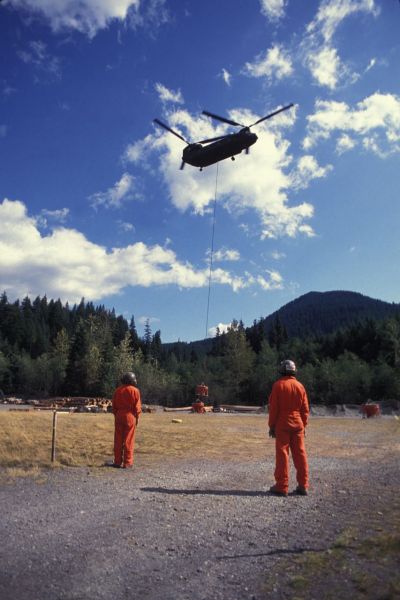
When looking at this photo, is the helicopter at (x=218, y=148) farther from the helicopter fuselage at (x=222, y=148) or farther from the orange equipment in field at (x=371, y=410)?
the orange equipment in field at (x=371, y=410)

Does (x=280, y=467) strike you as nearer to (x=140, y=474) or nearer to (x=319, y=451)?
(x=140, y=474)

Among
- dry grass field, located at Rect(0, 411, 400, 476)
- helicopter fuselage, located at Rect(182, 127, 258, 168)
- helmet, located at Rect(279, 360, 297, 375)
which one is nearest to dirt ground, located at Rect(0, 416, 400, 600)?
dry grass field, located at Rect(0, 411, 400, 476)

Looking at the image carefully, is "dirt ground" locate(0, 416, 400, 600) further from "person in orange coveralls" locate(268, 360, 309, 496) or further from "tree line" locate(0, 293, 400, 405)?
"tree line" locate(0, 293, 400, 405)

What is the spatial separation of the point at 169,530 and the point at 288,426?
2.99 m

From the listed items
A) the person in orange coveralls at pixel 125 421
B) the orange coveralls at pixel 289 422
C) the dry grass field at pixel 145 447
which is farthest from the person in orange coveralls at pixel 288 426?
the person in orange coveralls at pixel 125 421

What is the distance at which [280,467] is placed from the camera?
7273mm

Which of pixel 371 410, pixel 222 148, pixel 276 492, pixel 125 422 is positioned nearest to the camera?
pixel 276 492

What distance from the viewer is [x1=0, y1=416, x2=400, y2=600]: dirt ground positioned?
3.72 m

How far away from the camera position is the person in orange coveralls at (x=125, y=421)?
9617mm

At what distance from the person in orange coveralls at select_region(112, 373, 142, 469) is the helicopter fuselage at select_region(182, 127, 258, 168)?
735 cm

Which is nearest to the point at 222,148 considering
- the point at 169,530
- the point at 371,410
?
the point at 169,530

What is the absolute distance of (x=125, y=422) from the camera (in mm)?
9750

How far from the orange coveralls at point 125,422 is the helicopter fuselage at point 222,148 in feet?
24.8

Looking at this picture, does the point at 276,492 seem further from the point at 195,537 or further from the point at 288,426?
the point at 195,537
